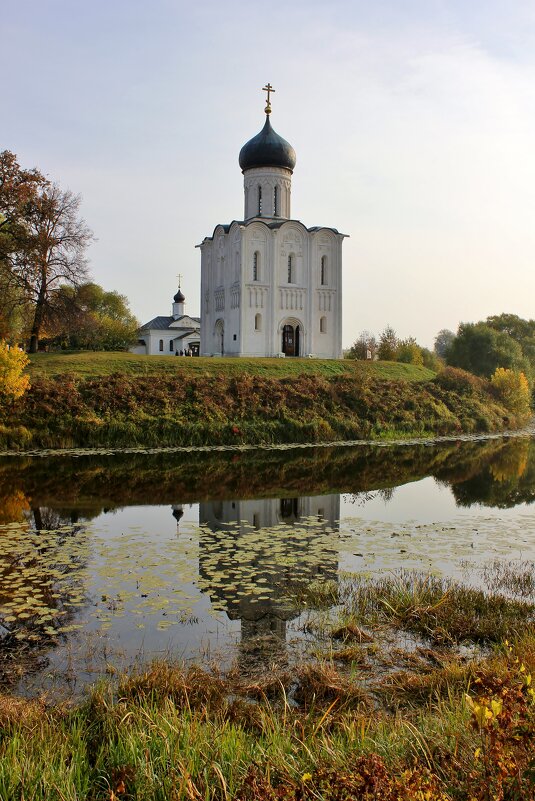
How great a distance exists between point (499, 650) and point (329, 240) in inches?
1396

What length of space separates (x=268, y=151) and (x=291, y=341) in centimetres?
1034

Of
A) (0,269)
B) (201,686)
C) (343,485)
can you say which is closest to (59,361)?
(0,269)

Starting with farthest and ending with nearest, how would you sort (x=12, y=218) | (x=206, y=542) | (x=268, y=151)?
(x=268, y=151)
(x=12, y=218)
(x=206, y=542)

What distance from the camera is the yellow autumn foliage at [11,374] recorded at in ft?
72.1

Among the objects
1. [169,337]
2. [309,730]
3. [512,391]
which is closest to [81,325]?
[512,391]

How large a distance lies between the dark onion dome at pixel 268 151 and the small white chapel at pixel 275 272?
54 mm

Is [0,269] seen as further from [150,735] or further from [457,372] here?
[150,735]

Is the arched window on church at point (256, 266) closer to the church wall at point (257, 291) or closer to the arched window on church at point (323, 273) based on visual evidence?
the church wall at point (257, 291)

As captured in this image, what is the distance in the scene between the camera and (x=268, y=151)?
39062 millimetres

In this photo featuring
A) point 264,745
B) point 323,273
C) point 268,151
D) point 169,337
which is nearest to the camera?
point 264,745

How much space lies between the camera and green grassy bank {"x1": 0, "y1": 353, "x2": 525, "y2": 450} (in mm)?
22828

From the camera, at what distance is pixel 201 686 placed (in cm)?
562

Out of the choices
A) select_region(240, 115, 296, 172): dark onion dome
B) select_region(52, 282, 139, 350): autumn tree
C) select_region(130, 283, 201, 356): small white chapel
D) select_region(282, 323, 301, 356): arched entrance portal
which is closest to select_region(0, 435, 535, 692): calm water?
select_region(52, 282, 139, 350): autumn tree

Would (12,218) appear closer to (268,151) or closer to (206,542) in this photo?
(268,151)
